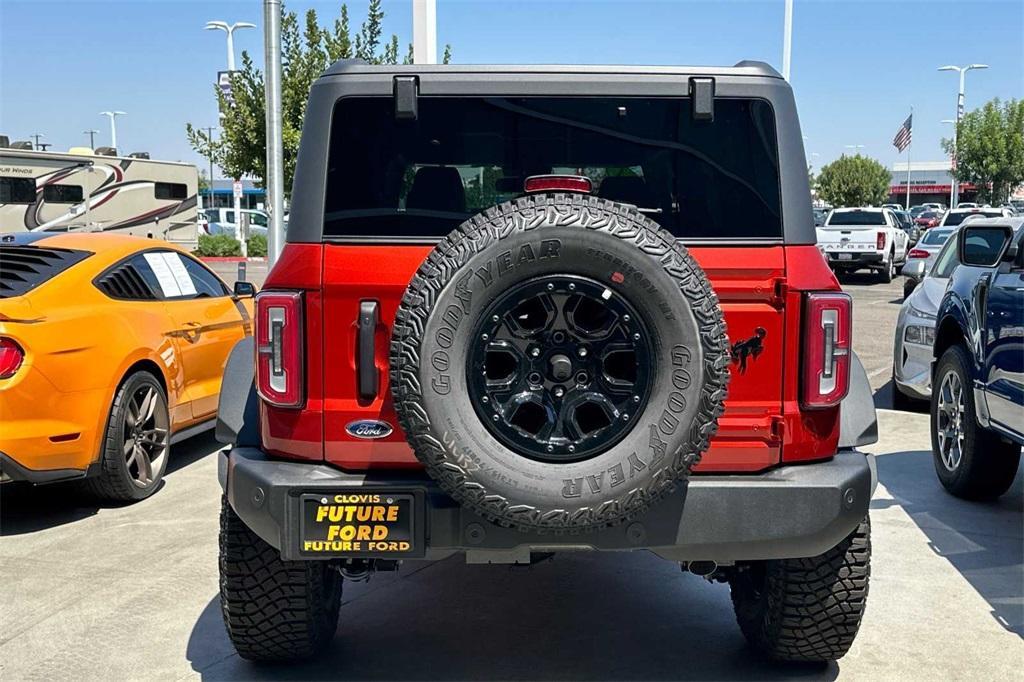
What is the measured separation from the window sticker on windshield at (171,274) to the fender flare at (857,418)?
481cm

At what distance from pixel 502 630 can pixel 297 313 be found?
1723 mm

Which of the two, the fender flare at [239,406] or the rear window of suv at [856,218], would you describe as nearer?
the fender flare at [239,406]

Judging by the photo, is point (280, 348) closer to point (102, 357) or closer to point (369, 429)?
point (369, 429)

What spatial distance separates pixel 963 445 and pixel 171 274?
517cm

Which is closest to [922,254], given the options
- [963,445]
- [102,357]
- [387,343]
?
[963,445]

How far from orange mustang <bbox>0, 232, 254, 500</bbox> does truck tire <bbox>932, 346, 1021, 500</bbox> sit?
4335 mm

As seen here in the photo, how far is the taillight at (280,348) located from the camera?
3350 mm

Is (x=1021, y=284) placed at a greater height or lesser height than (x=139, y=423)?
greater

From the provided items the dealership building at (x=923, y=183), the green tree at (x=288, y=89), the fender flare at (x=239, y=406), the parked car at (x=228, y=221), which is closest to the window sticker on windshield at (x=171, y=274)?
the fender flare at (x=239, y=406)

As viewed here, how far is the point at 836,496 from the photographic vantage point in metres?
3.31

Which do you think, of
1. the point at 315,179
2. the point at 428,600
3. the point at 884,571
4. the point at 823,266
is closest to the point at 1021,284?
the point at 884,571

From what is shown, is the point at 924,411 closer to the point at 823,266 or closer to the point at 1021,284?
the point at 1021,284

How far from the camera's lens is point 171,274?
23.9 feet

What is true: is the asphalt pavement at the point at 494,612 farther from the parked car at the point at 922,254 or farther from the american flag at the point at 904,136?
the american flag at the point at 904,136
